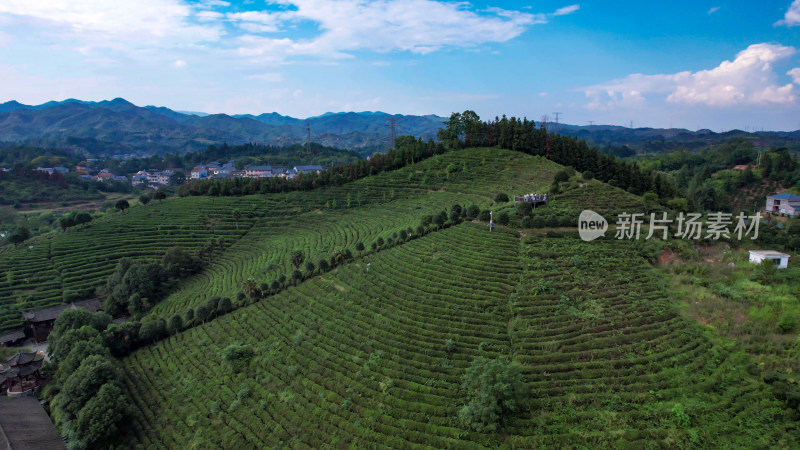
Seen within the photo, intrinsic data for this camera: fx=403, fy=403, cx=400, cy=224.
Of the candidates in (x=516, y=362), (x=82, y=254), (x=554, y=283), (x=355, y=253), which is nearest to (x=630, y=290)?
(x=554, y=283)

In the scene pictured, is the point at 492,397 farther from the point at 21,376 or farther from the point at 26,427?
the point at 21,376

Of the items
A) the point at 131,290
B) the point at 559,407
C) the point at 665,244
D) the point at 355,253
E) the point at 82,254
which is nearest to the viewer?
the point at 559,407

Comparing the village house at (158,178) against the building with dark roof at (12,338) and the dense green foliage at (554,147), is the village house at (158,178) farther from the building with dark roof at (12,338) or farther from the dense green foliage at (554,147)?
the dense green foliage at (554,147)

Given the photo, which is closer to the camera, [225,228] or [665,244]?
[665,244]

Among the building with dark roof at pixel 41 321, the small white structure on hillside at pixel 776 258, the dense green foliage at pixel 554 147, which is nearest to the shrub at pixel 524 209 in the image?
the small white structure on hillside at pixel 776 258

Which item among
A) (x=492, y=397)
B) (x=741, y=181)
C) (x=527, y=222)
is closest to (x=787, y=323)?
(x=527, y=222)

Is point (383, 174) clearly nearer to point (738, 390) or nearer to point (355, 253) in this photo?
point (355, 253)

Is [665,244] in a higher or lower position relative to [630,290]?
higher

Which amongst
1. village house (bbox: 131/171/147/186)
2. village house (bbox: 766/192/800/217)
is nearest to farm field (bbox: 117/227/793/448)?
village house (bbox: 766/192/800/217)
